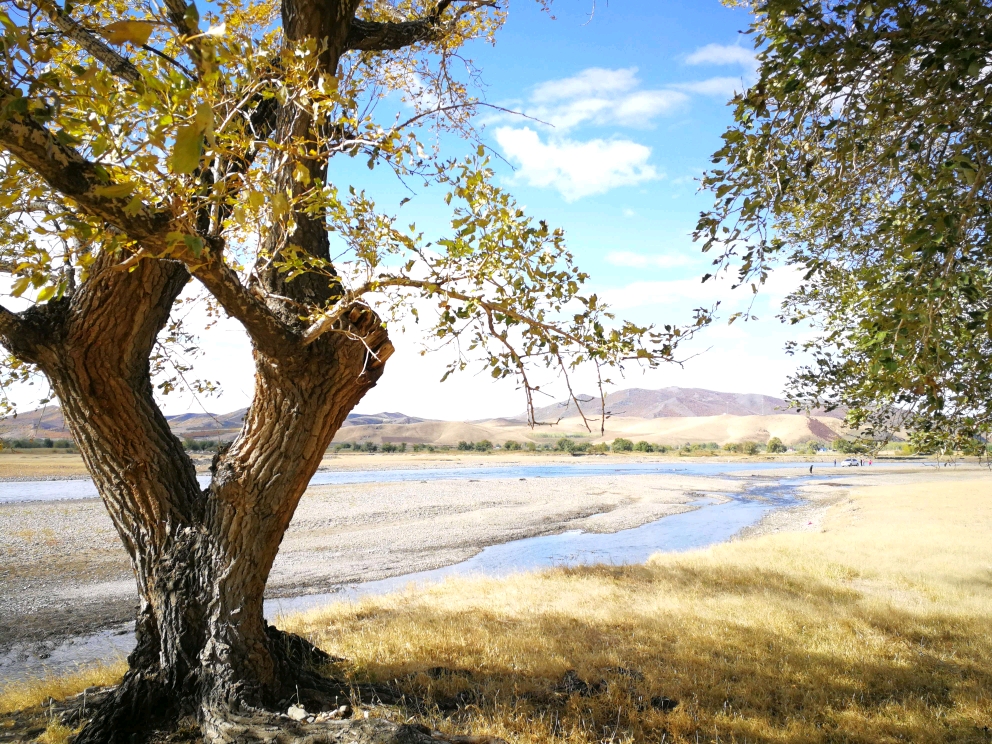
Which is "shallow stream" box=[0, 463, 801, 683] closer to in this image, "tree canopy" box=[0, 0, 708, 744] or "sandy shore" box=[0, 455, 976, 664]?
"sandy shore" box=[0, 455, 976, 664]

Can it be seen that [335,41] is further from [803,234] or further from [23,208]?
[803,234]

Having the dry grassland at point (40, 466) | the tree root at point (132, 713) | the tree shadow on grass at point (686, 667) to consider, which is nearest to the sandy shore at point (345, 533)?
Result: the tree shadow on grass at point (686, 667)

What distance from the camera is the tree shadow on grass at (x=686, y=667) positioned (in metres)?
5.71

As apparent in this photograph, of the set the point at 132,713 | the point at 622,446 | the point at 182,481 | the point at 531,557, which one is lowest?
the point at 622,446

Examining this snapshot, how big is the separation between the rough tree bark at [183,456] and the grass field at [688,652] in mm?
1512

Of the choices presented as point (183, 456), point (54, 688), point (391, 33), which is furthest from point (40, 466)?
point (391, 33)

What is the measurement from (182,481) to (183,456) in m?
0.25

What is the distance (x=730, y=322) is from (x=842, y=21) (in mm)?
2035

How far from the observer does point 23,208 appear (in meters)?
4.52

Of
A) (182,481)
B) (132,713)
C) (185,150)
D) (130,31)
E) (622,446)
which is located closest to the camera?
(185,150)

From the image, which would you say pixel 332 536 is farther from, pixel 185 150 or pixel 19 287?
pixel 185 150

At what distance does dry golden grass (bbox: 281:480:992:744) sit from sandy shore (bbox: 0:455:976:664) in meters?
6.12

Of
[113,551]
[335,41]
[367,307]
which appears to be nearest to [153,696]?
[367,307]

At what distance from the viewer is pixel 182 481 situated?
5.66 m
